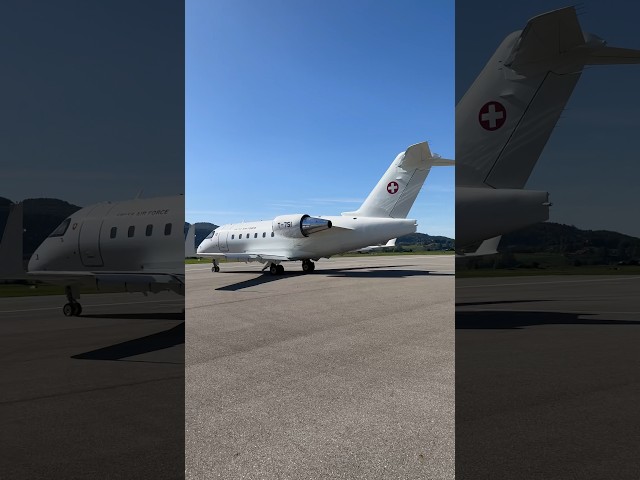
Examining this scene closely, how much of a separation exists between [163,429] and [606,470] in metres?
2.56

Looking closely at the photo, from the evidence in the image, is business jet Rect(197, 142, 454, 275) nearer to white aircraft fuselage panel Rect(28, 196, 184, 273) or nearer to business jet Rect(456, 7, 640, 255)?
business jet Rect(456, 7, 640, 255)

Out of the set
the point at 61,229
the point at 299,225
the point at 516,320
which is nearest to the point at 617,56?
the point at 516,320

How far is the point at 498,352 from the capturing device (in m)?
2.61

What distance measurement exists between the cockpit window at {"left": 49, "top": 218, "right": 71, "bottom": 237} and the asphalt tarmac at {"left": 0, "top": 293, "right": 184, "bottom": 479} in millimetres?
303

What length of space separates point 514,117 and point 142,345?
9.80 ft

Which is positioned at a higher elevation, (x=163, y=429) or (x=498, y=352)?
(x=498, y=352)

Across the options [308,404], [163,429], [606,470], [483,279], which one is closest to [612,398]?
[606,470]

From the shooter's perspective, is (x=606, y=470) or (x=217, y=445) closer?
(x=606, y=470)

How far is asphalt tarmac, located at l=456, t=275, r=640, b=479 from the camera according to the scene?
252cm

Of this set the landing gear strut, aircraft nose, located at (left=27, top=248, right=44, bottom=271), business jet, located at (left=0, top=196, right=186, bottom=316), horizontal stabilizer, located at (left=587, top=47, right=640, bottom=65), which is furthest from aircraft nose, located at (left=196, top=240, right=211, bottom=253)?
horizontal stabilizer, located at (left=587, top=47, right=640, bottom=65)

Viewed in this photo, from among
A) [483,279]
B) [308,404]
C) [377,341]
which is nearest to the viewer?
[483,279]

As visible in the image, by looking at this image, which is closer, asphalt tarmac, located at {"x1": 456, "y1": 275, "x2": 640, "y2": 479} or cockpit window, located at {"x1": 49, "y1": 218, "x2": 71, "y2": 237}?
cockpit window, located at {"x1": 49, "y1": 218, "x2": 71, "y2": 237}

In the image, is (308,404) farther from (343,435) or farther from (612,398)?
(612,398)

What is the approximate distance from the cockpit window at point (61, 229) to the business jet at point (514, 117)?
214cm
